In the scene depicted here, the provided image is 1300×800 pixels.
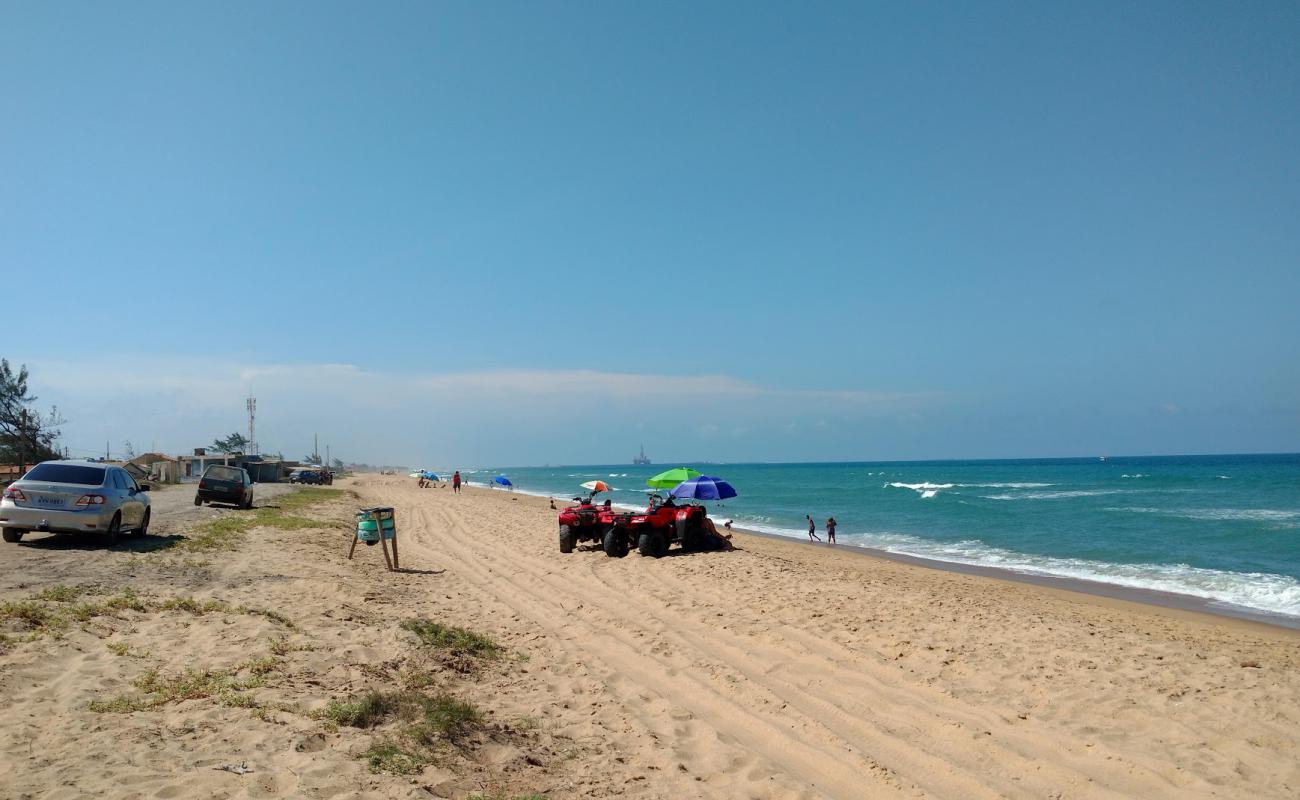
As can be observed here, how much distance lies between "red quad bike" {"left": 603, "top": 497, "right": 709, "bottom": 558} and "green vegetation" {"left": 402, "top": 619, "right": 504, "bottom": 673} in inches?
307

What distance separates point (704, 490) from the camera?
63.6 ft

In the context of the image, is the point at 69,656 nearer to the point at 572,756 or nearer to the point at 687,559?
the point at 572,756

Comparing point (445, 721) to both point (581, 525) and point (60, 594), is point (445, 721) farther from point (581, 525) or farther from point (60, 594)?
point (581, 525)

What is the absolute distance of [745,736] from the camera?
6.09 m

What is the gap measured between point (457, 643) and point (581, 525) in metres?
9.31

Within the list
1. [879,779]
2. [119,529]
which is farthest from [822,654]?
[119,529]

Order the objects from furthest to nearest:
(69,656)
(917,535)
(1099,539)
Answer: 1. (917,535)
2. (1099,539)
3. (69,656)

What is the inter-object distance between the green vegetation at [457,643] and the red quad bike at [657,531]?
25.6ft

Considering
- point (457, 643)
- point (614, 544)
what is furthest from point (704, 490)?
point (457, 643)

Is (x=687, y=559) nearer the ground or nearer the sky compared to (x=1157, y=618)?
nearer the sky

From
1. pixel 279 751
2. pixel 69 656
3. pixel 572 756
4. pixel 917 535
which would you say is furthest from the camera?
pixel 917 535

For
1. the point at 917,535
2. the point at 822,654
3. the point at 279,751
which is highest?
the point at 279,751

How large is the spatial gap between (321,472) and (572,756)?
70.3 metres

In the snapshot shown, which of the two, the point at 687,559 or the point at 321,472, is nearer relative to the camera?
the point at 687,559
